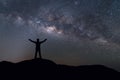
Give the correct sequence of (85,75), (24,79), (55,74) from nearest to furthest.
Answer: (24,79), (55,74), (85,75)

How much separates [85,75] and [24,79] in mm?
7622

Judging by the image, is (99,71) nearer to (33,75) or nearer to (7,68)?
(33,75)

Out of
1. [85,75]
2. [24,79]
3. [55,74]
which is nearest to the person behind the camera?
[24,79]

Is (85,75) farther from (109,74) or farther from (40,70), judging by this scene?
(40,70)

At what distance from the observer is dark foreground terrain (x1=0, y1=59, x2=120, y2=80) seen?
21.2 metres

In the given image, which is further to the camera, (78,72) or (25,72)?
(78,72)

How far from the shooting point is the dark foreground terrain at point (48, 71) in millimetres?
21203

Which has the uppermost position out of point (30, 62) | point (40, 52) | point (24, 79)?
point (40, 52)

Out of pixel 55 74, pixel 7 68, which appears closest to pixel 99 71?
pixel 55 74

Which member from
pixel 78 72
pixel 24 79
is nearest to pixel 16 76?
pixel 24 79

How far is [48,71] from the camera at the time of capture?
72.3ft

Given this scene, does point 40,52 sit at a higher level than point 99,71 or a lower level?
higher

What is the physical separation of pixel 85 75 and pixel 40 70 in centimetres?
595

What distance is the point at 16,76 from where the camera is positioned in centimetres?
2102
